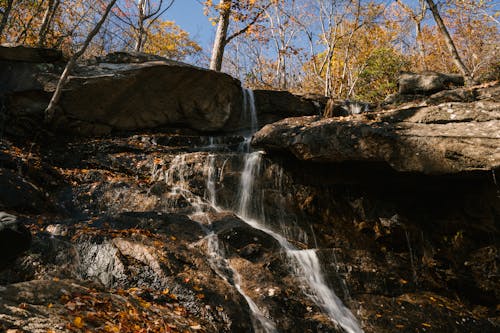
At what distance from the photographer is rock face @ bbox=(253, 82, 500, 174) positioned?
6797 mm

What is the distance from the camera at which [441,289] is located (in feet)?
24.8

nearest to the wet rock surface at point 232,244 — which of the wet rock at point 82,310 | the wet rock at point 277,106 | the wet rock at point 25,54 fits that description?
the wet rock at point 82,310

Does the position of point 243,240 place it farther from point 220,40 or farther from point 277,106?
point 220,40

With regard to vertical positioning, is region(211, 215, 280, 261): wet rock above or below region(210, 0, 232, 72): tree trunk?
below

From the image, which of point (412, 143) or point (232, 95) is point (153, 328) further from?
point (232, 95)

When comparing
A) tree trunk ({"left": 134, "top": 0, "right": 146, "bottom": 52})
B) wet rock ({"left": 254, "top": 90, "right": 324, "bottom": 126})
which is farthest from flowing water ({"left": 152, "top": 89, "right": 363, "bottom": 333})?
tree trunk ({"left": 134, "top": 0, "right": 146, "bottom": 52})

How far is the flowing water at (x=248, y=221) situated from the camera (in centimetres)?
567

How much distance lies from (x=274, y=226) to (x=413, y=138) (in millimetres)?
3530

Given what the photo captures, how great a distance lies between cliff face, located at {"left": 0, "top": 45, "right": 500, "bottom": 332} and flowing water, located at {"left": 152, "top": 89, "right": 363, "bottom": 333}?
0.03 m

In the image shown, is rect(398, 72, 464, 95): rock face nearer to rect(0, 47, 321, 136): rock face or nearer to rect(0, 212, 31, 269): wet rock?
rect(0, 47, 321, 136): rock face

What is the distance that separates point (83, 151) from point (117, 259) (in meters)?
6.21

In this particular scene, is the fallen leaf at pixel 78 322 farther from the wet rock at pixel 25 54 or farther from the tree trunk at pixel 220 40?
the tree trunk at pixel 220 40

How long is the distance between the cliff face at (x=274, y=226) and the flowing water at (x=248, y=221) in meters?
0.03

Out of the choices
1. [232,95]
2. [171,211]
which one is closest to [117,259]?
[171,211]
